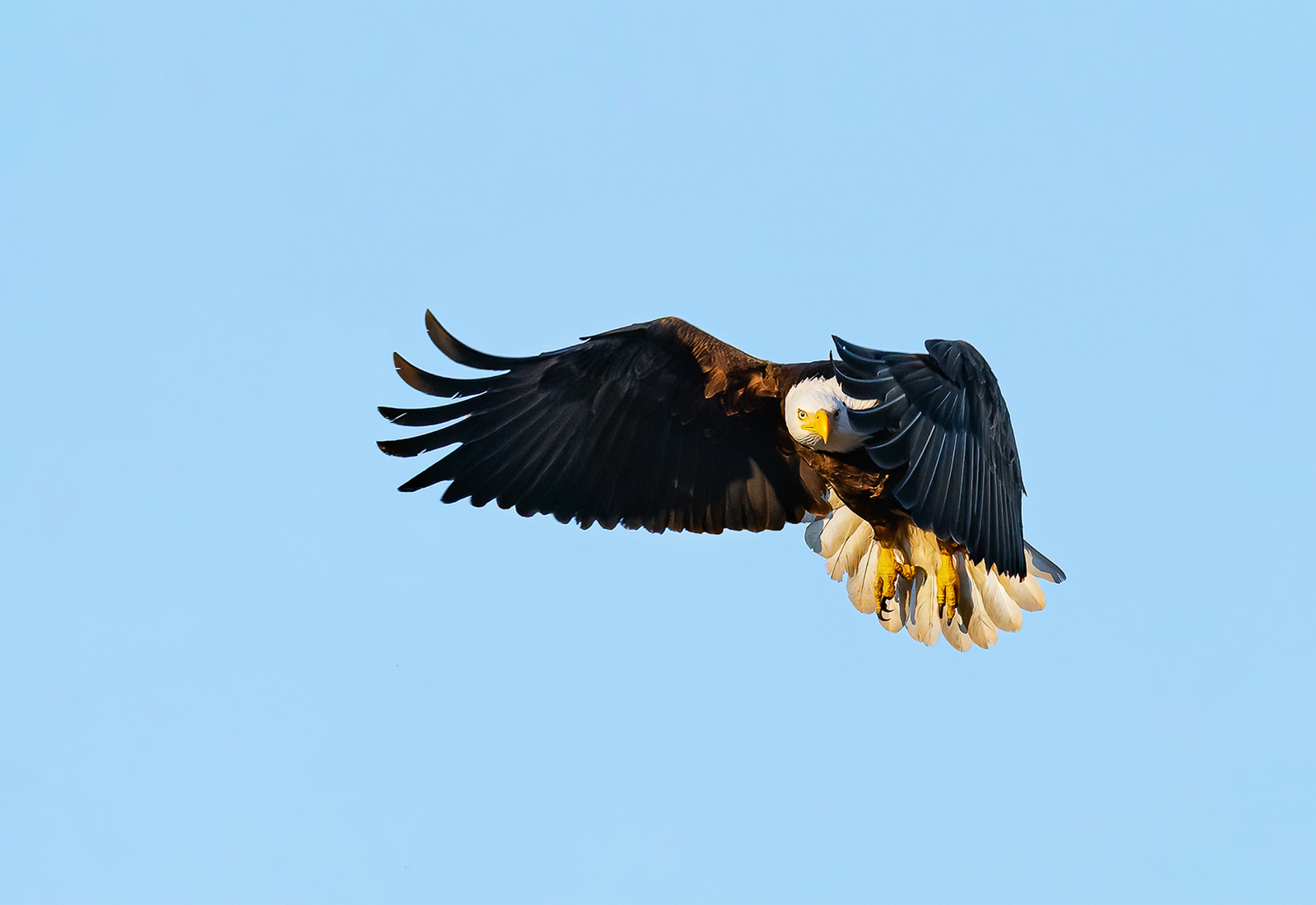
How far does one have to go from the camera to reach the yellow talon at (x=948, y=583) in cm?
698

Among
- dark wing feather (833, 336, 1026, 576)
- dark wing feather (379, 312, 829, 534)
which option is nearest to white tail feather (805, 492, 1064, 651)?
dark wing feather (379, 312, 829, 534)

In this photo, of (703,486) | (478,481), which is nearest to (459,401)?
(478,481)

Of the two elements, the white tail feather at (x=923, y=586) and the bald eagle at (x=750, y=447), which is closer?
the bald eagle at (x=750, y=447)

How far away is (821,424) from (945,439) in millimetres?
834

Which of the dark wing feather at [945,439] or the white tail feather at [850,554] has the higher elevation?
the white tail feather at [850,554]

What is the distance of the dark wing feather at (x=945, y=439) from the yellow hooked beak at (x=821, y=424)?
1.04 feet

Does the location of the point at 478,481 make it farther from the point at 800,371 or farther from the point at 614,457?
the point at 800,371

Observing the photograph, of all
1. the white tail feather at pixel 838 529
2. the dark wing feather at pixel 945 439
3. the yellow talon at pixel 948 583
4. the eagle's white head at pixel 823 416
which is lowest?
the dark wing feather at pixel 945 439

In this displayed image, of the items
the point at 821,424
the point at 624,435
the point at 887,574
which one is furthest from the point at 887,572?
the point at 624,435

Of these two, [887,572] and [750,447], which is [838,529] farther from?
[750,447]

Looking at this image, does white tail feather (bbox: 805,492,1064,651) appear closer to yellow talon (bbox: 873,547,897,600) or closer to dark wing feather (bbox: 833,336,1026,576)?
yellow talon (bbox: 873,547,897,600)

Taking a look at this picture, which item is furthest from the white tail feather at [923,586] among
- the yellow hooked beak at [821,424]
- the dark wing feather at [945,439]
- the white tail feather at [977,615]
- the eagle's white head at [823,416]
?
the dark wing feather at [945,439]

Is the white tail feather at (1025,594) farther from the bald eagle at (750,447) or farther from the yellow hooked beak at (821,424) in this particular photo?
the yellow hooked beak at (821,424)

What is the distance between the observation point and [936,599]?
725cm
